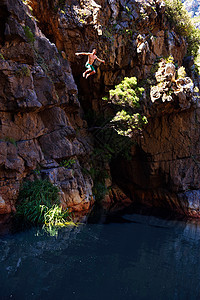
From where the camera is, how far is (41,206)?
7035 mm

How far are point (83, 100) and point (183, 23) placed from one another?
8.79 meters

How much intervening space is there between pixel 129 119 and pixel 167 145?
15.5 feet

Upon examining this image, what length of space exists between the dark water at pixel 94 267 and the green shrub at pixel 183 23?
565 inches

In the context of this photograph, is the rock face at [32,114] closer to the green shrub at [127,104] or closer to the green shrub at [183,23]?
the green shrub at [127,104]

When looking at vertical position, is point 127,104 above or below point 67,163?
above

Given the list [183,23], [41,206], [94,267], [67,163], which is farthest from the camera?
[183,23]

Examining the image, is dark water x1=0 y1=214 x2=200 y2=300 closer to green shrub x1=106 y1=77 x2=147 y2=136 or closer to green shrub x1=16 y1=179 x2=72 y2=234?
green shrub x1=16 y1=179 x2=72 y2=234

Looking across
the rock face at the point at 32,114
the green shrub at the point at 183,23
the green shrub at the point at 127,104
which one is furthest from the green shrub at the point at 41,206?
the green shrub at the point at 183,23

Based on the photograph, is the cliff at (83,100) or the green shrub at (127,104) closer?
the cliff at (83,100)

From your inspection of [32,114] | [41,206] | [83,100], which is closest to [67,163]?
[32,114]

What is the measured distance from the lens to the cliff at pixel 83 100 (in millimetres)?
7875

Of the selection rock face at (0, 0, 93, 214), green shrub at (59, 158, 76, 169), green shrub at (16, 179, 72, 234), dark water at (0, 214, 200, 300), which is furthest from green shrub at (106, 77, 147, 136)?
dark water at (0, 214, 200, 300)

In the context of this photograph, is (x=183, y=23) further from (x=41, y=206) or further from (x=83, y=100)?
(x=41, y=206)

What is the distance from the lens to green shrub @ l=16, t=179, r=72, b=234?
22.5 feet
